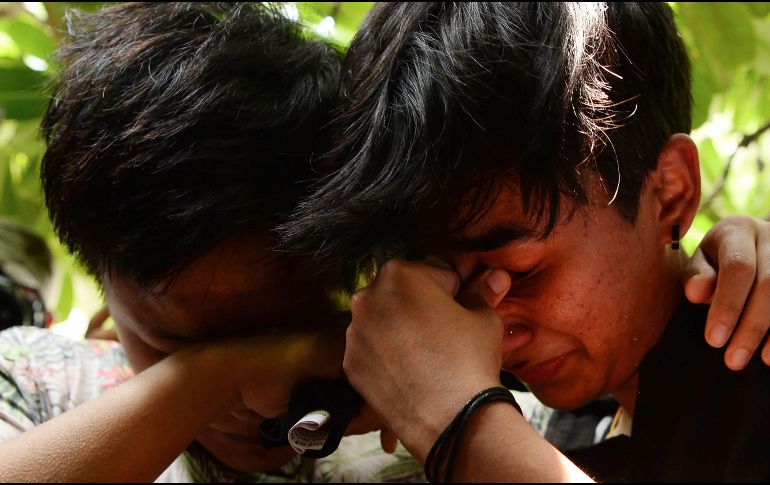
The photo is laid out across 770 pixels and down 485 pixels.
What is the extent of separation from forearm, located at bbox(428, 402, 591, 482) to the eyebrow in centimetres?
22

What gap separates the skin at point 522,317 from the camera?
688 millimetres

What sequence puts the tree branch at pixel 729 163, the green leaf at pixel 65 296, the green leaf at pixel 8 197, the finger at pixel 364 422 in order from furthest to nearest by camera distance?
the green leaf at pixel 65 296 < the green leaf at pixel 8 197 < the tree branch at pixel 729 163 < the finger at pixel 364 422

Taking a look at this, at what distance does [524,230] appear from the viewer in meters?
0.86

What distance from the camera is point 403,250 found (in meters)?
0.86

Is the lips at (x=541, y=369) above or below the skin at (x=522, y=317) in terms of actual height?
below

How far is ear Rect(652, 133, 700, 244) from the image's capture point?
0.98 meters

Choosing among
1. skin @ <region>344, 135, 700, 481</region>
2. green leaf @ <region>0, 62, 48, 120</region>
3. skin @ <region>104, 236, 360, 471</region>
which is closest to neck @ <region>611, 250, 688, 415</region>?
skin @ <region>344, 135, 700, 481</region>

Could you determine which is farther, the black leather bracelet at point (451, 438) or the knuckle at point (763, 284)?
the knuckle at point (763, 284)

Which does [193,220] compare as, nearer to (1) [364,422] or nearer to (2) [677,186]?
(1) [364,422]

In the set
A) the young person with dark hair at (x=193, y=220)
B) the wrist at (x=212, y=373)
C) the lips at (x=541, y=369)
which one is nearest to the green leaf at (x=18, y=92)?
the young person with dark hair at (x=193, y=220)

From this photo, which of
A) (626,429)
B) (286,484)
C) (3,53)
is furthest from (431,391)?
(3,53)

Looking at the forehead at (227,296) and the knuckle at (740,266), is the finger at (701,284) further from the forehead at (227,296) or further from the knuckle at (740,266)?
the forehead at (227,296)

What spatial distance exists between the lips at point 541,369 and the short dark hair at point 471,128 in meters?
0.17

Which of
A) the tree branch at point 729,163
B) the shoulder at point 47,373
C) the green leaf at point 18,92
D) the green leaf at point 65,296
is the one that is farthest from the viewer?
the green leaf at point 65,296
